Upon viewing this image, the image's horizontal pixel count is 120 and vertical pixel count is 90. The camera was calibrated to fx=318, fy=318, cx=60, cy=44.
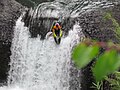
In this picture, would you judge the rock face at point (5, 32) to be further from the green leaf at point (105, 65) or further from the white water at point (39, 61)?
the green leaf at point (105, 65)

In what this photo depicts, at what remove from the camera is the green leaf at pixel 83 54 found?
0.64 m

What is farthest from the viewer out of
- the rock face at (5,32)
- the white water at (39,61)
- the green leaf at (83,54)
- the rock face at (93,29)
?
the rock face at (5,32)

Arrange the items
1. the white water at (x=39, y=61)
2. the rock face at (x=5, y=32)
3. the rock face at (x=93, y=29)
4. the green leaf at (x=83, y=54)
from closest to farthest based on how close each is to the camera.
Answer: the green leaf at (x=83, y=54) → the rock face at (x=93, y=29) → the white water at (x=39, y=61) → the rock face at (x=5, y=32)

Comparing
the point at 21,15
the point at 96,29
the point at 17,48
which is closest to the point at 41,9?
the point at 21,15

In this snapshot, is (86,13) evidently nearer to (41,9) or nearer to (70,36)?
(70,36)

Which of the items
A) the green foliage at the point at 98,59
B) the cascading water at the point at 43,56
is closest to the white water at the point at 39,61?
the cascading water at the point at 43,56

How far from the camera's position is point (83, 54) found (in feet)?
2.14

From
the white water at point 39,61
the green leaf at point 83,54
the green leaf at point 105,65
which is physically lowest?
the white water at point 39,61

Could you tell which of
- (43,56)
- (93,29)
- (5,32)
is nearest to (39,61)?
(43,56)

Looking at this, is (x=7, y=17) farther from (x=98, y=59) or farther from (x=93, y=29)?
(x=98, y=59)

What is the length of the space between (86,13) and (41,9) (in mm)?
1413

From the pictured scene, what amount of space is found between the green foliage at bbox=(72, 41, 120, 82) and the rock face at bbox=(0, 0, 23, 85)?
7792 millimetres

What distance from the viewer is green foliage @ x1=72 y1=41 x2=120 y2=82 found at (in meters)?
0.64

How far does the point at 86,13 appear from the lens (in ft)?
24.4
